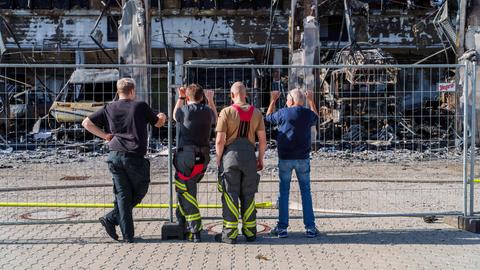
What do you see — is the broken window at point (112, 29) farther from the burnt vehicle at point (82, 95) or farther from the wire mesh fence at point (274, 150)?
the burnt vehicle at point (82, 95)

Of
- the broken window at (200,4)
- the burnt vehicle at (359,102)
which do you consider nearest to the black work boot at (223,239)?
the burnt vehicle at (359,102)

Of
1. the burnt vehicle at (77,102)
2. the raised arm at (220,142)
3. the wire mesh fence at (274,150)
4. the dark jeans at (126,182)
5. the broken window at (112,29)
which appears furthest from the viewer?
the broken window at (112,29)

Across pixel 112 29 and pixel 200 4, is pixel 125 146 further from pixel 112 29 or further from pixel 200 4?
pixel 112 29

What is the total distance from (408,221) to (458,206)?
5.32ft

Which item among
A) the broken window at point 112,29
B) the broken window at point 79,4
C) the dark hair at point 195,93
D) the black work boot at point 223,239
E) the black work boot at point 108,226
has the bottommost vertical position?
the black work boot at point 223,239

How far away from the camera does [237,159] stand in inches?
271

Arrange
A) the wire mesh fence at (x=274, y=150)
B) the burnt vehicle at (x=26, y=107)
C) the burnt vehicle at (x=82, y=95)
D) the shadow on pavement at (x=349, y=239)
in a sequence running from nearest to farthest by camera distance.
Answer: the shadow on pavement at (x=349, y=239), the wire mesh fence at (x=274, y=150), the burnt vehicle at (x=26, y=107), the burnt vehicle at (x=82, y=95)

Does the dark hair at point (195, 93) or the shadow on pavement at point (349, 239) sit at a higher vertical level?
the dark hair at point (195, 93)

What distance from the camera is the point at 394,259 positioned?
6438 mm

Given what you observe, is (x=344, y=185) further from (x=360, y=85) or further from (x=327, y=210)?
(x=360, y=85)

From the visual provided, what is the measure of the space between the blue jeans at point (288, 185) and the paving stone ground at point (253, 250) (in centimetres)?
24

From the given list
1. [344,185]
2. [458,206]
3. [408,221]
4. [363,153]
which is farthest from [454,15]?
[408,221]

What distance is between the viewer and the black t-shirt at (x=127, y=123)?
6801 mm

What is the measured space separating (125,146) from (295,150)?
6.71ft
